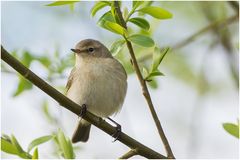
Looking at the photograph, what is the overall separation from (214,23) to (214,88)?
218cm

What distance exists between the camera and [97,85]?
568 cm

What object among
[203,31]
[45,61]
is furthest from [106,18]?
[203,31]

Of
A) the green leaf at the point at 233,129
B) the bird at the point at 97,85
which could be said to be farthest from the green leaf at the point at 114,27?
the bird at the point at 97,85

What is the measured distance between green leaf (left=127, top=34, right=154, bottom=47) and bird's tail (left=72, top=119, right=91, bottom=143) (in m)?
3.24

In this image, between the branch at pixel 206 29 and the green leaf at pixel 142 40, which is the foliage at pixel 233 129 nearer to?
the green leaf at pixel 142 40

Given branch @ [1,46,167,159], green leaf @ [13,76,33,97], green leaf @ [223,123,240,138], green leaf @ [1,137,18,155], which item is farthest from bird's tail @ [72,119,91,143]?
green leaf @ [223,123,240,138]

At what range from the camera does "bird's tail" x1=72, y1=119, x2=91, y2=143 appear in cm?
647

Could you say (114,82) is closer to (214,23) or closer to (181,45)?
(181,45)

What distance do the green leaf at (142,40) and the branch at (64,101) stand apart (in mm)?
612

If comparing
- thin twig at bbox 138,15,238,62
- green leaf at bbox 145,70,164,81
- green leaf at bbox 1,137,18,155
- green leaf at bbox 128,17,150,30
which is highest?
thin twig at bbox 138,15,238,62

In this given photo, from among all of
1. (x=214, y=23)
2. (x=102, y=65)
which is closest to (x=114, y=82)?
(x=102, y=65)

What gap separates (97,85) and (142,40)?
8.04 ft

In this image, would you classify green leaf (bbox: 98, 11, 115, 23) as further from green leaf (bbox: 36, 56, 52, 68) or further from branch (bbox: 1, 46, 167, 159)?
green leaf (bbox: 36, 56, 52, 68)

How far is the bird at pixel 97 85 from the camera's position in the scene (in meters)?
5.66
